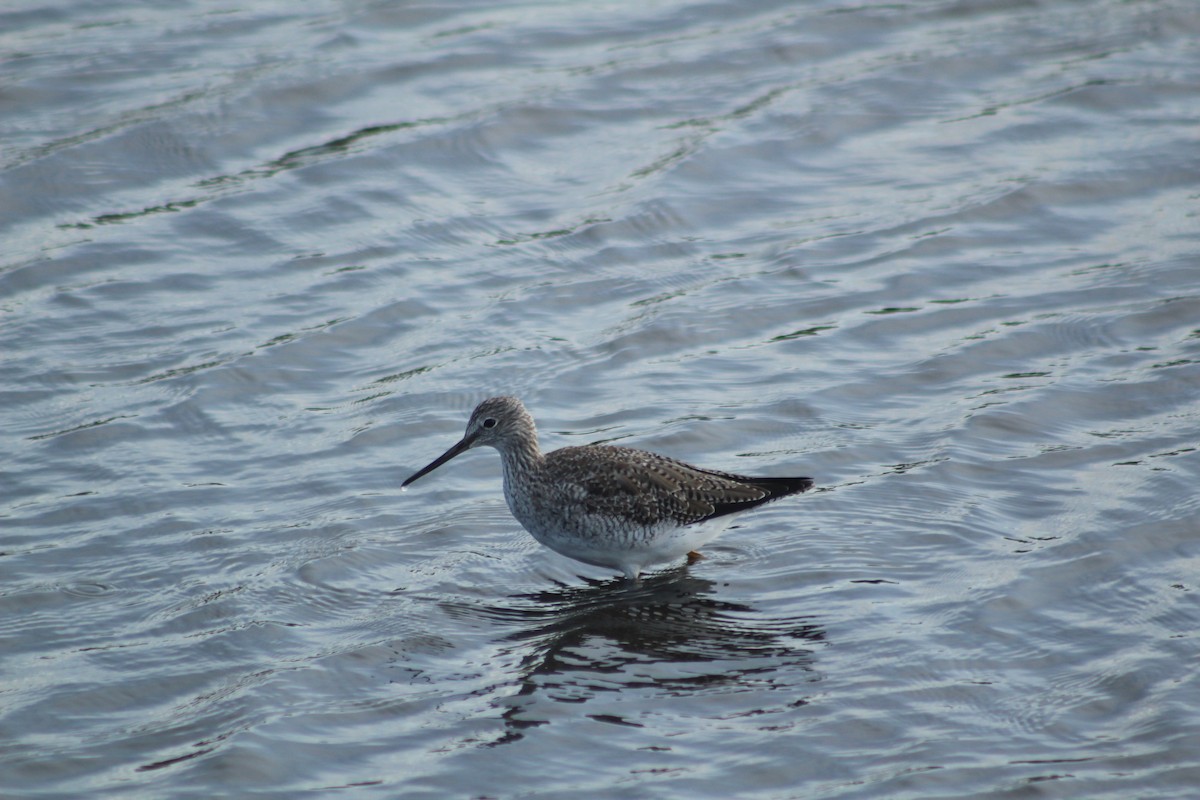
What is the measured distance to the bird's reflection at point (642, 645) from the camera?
6.95m

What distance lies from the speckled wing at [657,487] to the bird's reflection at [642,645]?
0.45 m

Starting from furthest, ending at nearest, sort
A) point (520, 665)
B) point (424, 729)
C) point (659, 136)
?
point (659, 136) < point (520, 665) < point (424, 729)

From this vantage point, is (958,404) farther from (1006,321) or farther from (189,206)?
(189,206)

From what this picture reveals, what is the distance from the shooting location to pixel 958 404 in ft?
31.7

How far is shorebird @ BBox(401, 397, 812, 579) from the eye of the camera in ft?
26.6

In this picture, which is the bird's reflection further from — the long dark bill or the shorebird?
the long dark bill

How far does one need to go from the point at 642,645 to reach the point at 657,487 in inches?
45.1

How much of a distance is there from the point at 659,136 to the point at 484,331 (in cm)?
397

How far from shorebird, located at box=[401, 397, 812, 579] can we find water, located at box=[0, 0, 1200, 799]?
0.27 metres

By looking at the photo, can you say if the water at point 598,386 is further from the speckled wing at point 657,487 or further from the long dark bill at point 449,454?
the speckled wing at point 657,487

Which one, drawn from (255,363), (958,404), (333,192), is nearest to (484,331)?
(255,363)

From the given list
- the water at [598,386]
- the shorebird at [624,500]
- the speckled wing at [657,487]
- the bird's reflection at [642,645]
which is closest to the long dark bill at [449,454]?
the shorebird at [624,500]

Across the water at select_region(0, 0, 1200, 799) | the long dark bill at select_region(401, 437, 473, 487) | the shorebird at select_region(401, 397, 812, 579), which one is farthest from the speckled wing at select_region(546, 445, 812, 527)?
the long dark bill at select_region(401, 437, 473, 487)

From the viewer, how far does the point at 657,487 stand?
8.27m
